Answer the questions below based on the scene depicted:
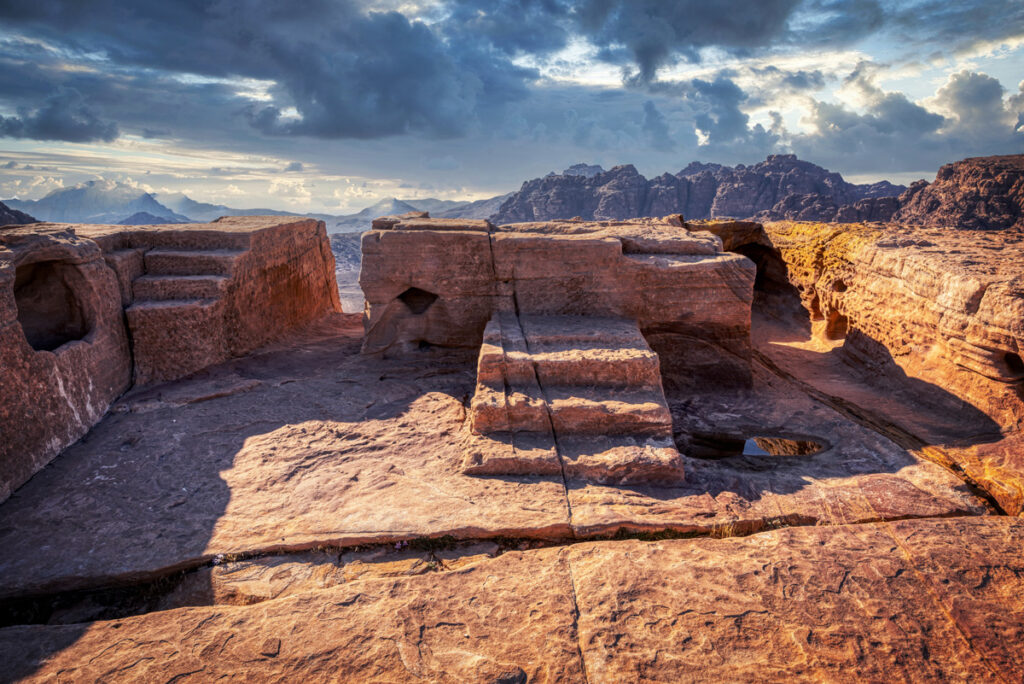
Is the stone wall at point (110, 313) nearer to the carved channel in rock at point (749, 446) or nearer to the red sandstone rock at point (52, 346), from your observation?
the red sandstone rock at point (52, 346)

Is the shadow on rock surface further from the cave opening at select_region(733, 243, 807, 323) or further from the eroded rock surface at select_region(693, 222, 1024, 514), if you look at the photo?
the cave opening at select_region(733, 243, 807, 323)

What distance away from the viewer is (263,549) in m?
3.37

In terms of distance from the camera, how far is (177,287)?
6.16 metres

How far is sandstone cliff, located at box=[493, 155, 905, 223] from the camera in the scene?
232ft

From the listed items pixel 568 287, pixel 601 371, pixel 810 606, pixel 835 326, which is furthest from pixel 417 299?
pixel 835 326

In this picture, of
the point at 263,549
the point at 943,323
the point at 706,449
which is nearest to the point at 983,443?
the point at 943,323

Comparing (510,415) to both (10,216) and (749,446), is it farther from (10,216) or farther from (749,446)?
(10,216)

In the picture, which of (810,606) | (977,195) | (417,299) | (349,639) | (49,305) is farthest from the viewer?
(977,195)

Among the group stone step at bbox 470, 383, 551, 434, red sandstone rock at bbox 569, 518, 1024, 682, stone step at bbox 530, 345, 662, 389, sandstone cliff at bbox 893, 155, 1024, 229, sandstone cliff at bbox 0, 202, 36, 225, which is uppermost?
sandstone cliff at bbox 893, 155, 1024, 229

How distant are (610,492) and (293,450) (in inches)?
109

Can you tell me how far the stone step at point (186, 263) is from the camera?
20.9 feet

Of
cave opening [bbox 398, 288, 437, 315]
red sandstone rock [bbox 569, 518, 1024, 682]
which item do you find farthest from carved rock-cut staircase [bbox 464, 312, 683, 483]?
cave opening [bbox 398, 288, 437, 315]

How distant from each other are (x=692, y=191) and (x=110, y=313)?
80291mm

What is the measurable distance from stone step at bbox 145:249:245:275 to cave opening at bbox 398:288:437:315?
2.20m
